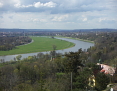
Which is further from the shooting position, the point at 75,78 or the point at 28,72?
the point at 28,72

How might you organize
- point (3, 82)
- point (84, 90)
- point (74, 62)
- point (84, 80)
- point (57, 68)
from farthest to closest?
point (57, 68) < point (3, 82) < point (74, 62) < point (84, 80) < point (84, 90)

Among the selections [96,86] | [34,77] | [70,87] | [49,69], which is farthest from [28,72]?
[96,86]

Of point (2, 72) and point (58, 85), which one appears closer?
point (58, 85)

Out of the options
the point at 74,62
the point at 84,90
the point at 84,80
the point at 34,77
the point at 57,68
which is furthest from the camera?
the point at 57,68

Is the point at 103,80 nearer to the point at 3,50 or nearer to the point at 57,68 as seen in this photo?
the point at 57,68

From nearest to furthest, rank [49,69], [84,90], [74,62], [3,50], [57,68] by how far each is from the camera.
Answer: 1. [84,90]
2. [74,62]
3. [49,69]
4. [57,68]
5. [3,50]

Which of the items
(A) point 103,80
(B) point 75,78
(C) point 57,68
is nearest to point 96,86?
(A) point 103,80

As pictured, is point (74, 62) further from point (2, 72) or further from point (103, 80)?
point (2, 72)

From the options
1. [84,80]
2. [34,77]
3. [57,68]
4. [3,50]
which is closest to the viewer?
[84,80]

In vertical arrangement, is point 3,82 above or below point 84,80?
below
